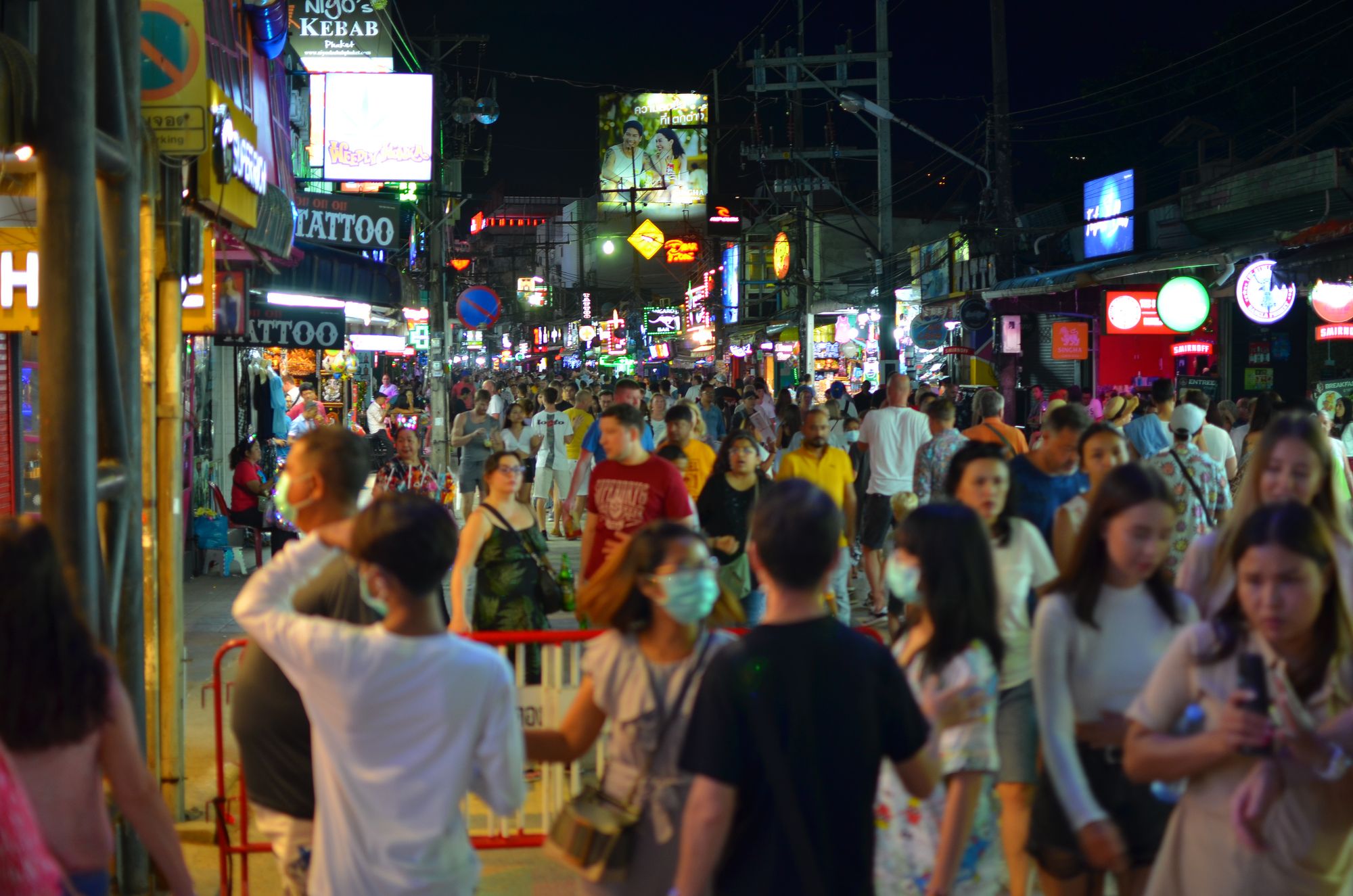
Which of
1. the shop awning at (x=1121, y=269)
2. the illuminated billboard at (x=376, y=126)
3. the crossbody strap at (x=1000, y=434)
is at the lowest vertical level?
the crossbody strap at (x=1000, y=434)

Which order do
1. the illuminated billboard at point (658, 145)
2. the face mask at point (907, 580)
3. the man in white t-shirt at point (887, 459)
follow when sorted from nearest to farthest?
the face mask at point (907, 580) < the man in white t-shirt at point (887, 459) < the illuminated billboard at point (658, 145)

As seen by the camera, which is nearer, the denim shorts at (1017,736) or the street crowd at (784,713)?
the street crowd at (784,713)

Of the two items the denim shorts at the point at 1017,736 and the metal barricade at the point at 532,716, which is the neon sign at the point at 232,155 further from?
the denim shorts at the point at 1017,736

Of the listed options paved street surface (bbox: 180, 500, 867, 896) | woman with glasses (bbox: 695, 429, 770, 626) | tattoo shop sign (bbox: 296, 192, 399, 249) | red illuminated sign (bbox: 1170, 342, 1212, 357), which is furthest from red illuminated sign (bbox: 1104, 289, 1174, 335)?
woman with glasses (bbox: 695, 429, 770, 626)

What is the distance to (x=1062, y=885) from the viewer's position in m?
4.05

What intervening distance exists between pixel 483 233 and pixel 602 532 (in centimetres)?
13586

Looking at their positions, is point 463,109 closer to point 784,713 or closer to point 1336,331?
point 1336,331

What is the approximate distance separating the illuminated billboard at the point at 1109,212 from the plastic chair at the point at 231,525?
20783 mm

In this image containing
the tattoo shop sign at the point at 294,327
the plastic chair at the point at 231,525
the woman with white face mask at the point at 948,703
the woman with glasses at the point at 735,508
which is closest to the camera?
the woman with white face mask at the point at 948,703

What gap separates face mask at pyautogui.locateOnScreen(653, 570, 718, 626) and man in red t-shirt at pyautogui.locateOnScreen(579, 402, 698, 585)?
408cm

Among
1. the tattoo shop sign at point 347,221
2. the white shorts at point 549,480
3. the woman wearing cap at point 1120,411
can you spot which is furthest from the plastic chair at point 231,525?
the woman wearing cap at point 1120,411

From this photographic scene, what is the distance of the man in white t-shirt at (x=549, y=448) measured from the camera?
16.8m

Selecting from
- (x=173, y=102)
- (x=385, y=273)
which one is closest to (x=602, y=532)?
(x=173, y=102)

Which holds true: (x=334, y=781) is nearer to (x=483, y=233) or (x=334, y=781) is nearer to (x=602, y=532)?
(x=602, y=532)
